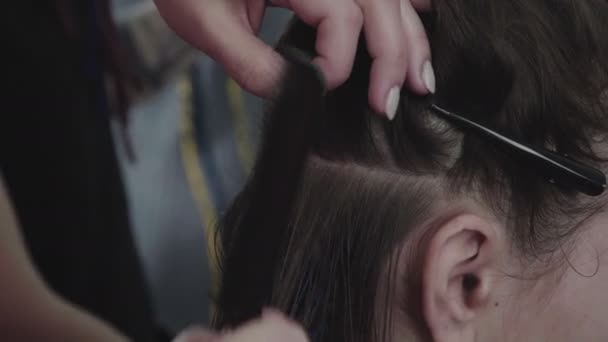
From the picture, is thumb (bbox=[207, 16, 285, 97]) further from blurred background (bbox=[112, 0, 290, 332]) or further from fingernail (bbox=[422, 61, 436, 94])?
blurred background (bbox=[112, 0, 290, 332])

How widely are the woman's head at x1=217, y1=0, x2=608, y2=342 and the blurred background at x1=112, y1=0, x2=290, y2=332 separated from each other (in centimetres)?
78

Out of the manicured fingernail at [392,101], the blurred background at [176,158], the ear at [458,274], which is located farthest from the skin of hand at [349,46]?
the blurred background at [176,158]

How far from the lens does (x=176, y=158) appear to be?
1.36 m

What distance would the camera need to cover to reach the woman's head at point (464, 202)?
0.50m

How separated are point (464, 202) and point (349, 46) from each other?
0.50ft

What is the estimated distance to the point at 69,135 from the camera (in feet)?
2.69

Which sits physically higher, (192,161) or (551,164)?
(551,164)

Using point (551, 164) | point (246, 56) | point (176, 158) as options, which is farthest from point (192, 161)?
point (551, 164)

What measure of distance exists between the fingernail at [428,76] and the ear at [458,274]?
10cm

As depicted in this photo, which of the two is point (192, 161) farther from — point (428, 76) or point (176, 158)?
point (428, 76)

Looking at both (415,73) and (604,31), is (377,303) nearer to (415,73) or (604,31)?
(415,73)

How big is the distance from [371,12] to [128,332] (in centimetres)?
67

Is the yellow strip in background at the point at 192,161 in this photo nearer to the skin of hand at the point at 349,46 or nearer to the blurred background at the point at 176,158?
the blurred background at the point at 176,158

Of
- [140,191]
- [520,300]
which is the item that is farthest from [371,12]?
[140,191]
